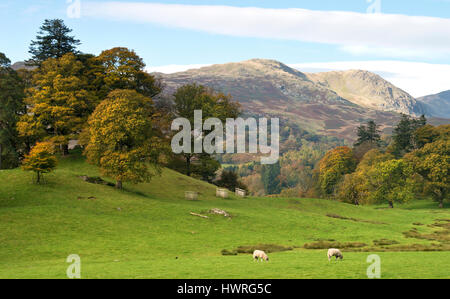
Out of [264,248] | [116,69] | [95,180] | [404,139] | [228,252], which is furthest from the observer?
[404,139]

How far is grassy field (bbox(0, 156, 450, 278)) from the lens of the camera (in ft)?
85.1

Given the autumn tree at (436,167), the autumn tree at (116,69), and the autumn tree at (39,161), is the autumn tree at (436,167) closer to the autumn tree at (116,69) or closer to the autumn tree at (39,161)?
the autumn tree at (116,69)

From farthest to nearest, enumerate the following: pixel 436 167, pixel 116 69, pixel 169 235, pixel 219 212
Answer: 1. pixel 436 167
2. pixel 116 69
3. pixel 219 212
4. pixel 169 235

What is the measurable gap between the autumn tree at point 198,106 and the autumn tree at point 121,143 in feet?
113

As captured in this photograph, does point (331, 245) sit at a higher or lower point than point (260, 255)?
lower

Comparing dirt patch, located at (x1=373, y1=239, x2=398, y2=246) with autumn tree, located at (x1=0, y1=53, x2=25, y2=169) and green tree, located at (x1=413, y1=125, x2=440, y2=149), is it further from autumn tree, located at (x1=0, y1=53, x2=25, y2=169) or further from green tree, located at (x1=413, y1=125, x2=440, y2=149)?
green tree, located at (x1=413, y1=125, x2=440, y2=149)

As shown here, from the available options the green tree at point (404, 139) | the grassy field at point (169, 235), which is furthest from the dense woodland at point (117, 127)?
the green tree at point (404, 139)

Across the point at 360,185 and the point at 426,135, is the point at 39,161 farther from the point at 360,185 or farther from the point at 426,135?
the point at 426,135

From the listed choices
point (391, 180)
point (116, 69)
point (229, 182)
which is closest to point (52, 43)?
point (116, 69)

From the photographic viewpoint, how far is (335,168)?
437 ft

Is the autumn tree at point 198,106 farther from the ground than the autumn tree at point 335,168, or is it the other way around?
the autumn tree at point 198,106

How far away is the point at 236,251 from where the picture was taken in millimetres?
39031

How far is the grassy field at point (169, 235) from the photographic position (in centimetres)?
2595

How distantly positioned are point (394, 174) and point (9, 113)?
91598 millimetres
